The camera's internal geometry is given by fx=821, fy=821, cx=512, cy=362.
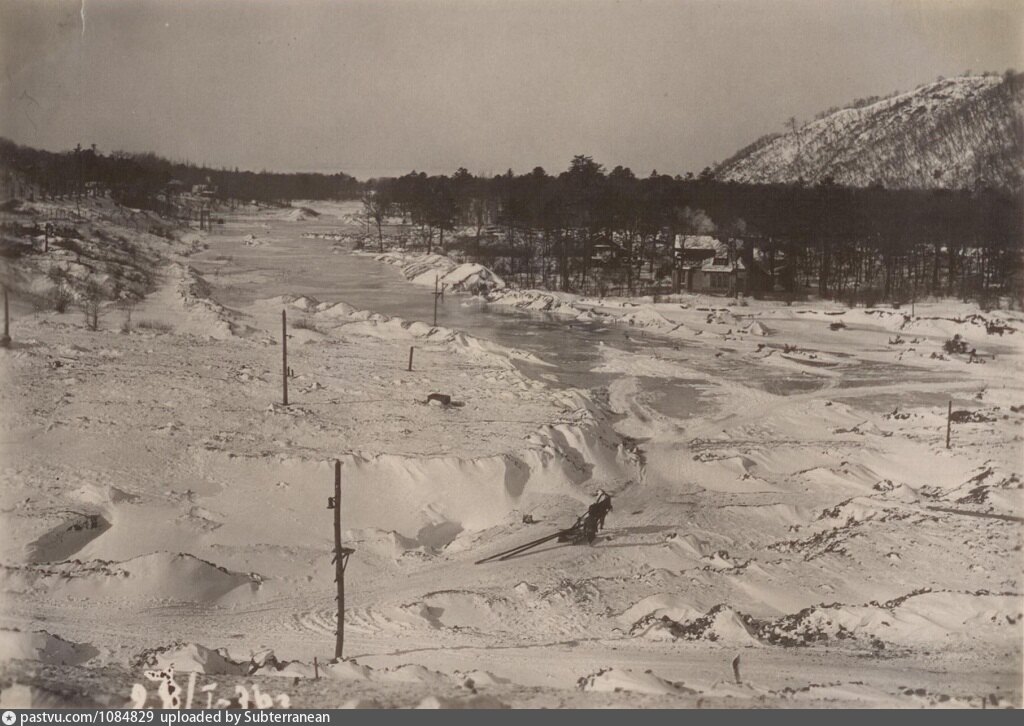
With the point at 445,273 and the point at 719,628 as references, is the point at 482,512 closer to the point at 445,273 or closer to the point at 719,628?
the point at 719,628

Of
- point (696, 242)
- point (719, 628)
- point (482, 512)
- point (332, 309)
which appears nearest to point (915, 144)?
point (696, 242)

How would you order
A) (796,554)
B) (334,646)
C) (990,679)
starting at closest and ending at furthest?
(990,679)
(334,646)
(796,554)

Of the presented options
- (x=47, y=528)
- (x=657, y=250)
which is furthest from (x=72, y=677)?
(x=657, y=250)

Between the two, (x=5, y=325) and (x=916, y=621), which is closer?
(x=916, y=621)

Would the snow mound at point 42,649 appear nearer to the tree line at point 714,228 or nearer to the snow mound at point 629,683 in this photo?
the snow mound at point 629,683

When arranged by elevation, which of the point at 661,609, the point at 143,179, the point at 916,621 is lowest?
the point at 661,609

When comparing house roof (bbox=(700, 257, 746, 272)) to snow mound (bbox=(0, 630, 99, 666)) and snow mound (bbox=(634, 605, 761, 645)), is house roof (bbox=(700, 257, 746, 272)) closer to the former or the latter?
snow mound (bbox=(634, 605, 761, 645))
